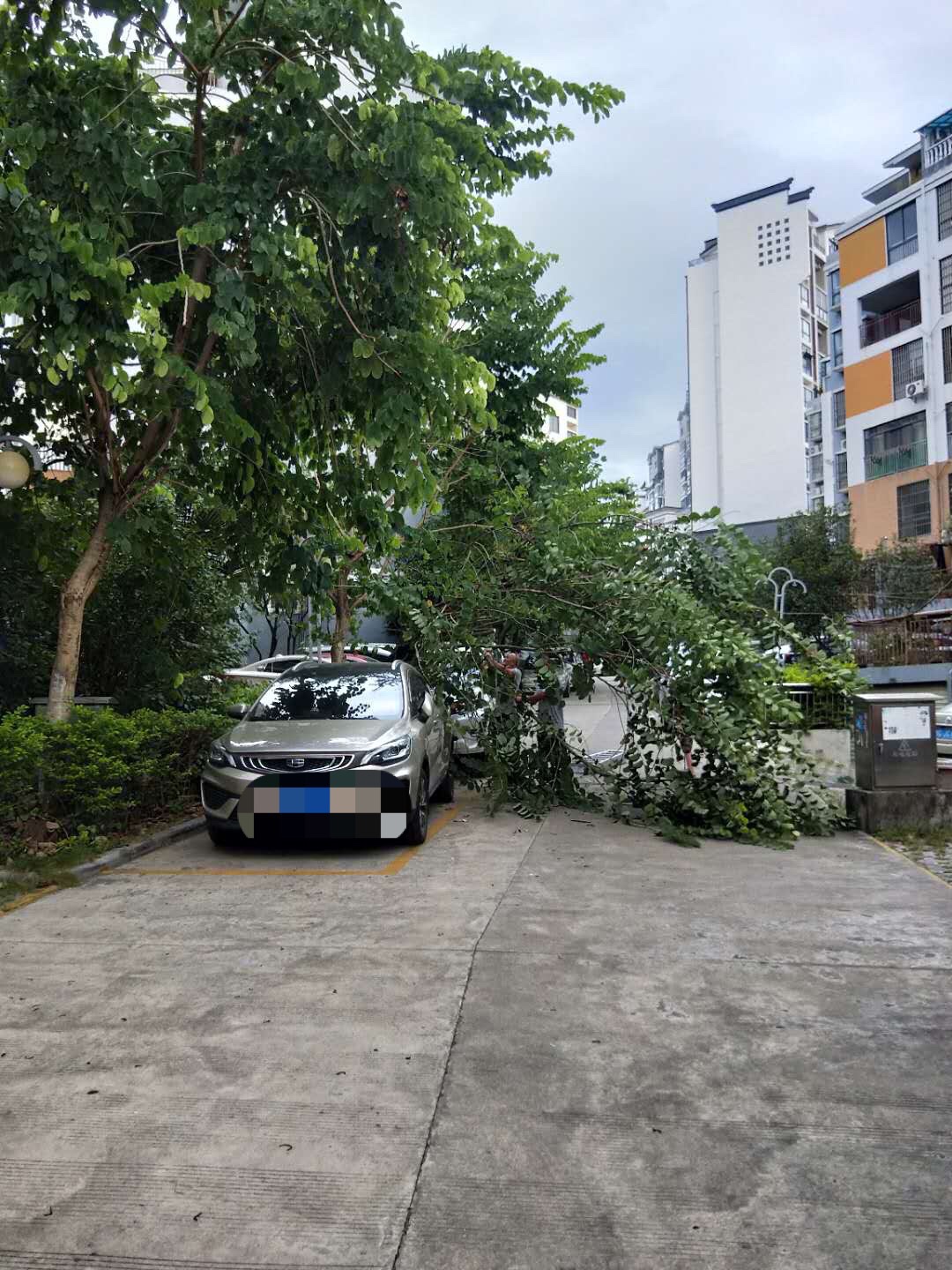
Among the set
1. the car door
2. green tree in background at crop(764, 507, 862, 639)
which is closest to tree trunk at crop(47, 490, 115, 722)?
the car door

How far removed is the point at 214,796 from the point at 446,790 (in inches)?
135

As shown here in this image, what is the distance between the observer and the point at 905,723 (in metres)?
8.23

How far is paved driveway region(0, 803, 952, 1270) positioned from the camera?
8.28 ft

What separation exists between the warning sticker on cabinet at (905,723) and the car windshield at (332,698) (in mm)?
4205

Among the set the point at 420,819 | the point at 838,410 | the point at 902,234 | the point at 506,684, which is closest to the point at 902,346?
the point at 902,234

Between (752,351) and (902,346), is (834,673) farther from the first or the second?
(752,351)

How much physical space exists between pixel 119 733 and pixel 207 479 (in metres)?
2.86

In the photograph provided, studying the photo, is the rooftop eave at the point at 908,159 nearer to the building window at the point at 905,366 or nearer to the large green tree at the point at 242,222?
the building window at the point at 905,366

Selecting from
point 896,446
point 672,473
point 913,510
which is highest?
point 672,473

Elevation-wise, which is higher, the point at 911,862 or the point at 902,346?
the point at 902,346

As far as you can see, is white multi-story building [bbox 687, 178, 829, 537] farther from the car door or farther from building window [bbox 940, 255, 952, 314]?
the car door

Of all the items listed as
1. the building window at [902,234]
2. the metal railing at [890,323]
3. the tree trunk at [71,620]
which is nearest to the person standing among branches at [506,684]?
the tree trunk at [71,620]

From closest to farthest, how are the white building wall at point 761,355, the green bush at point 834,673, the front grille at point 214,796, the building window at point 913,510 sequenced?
1. the front grille at point 214,796
2. the green bush at point 834,673
3. the building window at point 913,510
4. the white building wall at point 761,355

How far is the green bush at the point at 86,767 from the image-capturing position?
22.4ft
